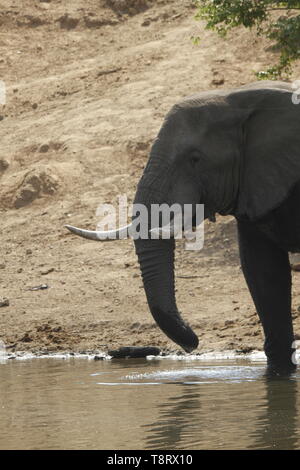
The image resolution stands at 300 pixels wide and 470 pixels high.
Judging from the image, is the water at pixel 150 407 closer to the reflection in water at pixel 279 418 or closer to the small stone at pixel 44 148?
the reflection in water at pixel 279 418

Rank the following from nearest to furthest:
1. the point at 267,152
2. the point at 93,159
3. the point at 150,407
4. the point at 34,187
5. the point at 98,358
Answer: the point at 150,407, the point at 267,152, the point at 98,358, the point at 34,187, the point at 93,159

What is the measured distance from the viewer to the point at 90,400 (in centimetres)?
863

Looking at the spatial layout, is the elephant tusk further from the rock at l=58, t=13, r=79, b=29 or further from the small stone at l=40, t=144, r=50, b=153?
the rock at l=58, t=13, r=79, b=29

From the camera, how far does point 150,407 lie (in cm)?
812

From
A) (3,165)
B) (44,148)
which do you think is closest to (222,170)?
(44,148)

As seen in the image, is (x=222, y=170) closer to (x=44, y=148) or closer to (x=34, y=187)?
(x=34, y=187)

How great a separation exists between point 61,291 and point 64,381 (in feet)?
18.2

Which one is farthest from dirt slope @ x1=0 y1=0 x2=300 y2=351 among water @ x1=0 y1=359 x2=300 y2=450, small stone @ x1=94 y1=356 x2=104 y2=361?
water @ x1=0 y1=359 x2=300 y2=450

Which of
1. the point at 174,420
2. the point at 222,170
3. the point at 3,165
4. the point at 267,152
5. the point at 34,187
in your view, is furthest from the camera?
the point at 3,165

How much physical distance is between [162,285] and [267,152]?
135 cm

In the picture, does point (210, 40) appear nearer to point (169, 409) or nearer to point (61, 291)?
point (61, 291)

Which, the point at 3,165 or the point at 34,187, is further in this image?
the point at 3,165

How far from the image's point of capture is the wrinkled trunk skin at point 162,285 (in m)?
8.54

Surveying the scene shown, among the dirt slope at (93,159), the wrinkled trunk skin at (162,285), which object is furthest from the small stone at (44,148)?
the wrinkled trunk skin at (162,285)
